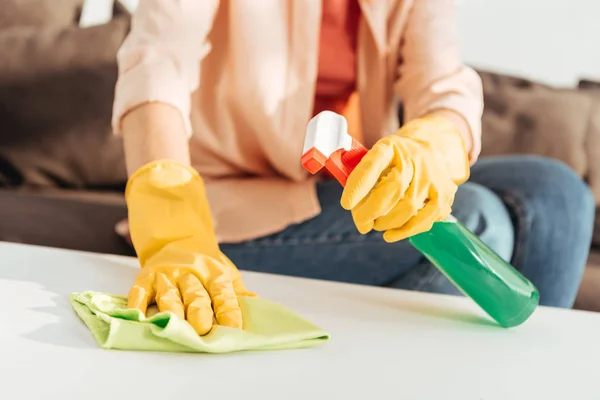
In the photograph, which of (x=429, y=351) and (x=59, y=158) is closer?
(x=429, y=351)

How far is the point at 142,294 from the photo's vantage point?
17.7 inches

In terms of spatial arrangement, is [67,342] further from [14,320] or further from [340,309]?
Answer: [340,309]

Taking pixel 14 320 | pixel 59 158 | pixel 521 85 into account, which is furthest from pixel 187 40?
pixel 521 85

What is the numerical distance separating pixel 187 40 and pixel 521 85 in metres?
0.92

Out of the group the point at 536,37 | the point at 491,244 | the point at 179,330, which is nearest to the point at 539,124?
the point at 536,37

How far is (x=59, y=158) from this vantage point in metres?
1.15

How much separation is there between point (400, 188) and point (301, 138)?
0.37 metres

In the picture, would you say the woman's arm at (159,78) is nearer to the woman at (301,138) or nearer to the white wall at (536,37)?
the woman at (301,138)

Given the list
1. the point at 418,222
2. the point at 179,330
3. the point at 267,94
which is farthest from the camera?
the point at 267,94

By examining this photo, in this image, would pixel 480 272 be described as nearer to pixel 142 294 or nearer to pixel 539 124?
pixel 142 294

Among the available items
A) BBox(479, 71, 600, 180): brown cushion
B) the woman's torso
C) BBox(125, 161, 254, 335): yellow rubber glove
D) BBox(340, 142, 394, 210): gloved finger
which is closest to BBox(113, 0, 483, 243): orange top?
the woman's torso

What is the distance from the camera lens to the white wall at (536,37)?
1605 millimetres

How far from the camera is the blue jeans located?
2.39ft

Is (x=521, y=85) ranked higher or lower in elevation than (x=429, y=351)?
higher
